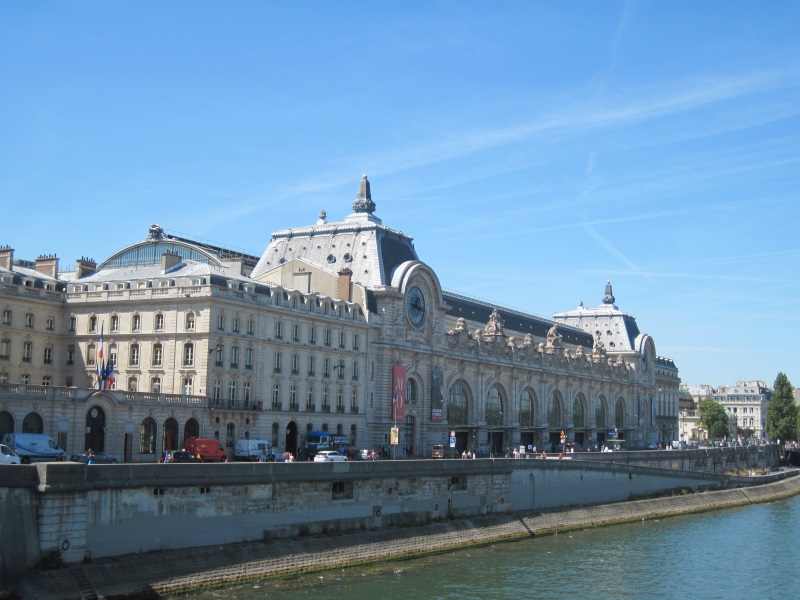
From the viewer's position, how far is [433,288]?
95625 mm

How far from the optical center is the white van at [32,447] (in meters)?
49.9

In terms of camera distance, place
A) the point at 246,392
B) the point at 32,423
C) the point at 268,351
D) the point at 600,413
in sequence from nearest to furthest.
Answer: the point at 32,423, the point at 246,392, the point at 268,351, the point at 600,413

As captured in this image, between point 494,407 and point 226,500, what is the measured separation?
66314 millimetres

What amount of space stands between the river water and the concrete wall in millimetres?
3017

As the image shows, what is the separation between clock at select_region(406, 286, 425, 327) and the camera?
91.6m

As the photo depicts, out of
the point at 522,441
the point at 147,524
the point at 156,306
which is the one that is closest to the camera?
the point at 147,524

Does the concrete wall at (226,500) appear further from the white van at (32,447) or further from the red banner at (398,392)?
the red banner at (398,392)

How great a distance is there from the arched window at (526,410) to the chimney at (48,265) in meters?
54.3

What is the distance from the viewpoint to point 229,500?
46.1 m

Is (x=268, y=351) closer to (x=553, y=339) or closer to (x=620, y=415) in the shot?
(x=553, y=339)

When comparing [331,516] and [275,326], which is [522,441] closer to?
[275,326]

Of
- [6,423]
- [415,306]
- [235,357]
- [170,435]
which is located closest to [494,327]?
[415,306]

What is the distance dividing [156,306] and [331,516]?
25.9m

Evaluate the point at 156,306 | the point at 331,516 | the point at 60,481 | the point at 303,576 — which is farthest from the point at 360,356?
the point at 60,481
